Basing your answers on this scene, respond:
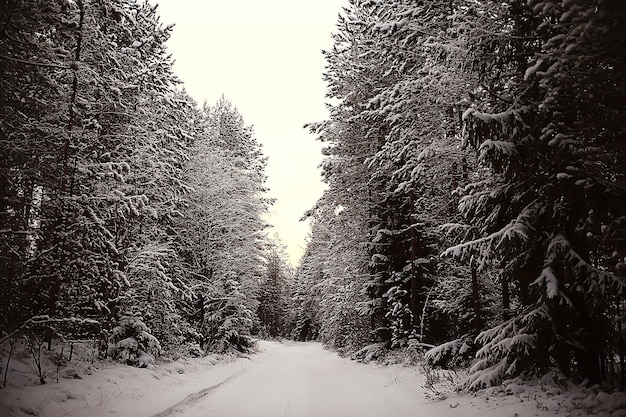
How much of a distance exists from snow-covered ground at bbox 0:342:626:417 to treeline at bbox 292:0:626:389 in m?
0.82

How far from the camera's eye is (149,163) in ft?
49.3

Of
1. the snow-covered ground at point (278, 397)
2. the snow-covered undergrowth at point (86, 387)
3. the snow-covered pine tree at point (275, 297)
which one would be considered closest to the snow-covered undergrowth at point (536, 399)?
the snow-covered ground at point (278, 397)

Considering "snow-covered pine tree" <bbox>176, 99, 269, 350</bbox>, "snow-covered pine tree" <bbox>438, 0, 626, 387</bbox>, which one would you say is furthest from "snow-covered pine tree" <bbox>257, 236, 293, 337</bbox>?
"snow-covered pine tree" <bbox>438, 0, 626, 387</bbox>

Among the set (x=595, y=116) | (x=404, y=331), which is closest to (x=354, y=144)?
(x=404, y=331)

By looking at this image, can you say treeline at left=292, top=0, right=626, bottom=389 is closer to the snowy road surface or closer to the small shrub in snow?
the snowy road surface

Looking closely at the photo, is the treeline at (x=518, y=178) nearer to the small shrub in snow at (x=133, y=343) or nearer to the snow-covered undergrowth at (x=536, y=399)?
the snow-covered undergrowth at (x=536, y=399)

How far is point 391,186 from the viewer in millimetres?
19266

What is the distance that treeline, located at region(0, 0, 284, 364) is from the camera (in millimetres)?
8469

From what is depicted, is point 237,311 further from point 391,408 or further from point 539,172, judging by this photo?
point 539,172

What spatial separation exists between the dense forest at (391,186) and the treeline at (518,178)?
51mm

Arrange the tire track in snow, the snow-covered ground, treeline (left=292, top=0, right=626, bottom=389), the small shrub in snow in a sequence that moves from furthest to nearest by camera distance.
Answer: the small shrub in snow < the tire track in snow < the snow-covered ground < treeline (left=292, top=0, right=626, bottom=389)

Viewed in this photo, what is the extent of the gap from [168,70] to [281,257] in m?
57.8

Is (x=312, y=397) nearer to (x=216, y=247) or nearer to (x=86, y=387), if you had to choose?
(x=86, y=387)

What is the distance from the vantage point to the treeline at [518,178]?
237 inches
